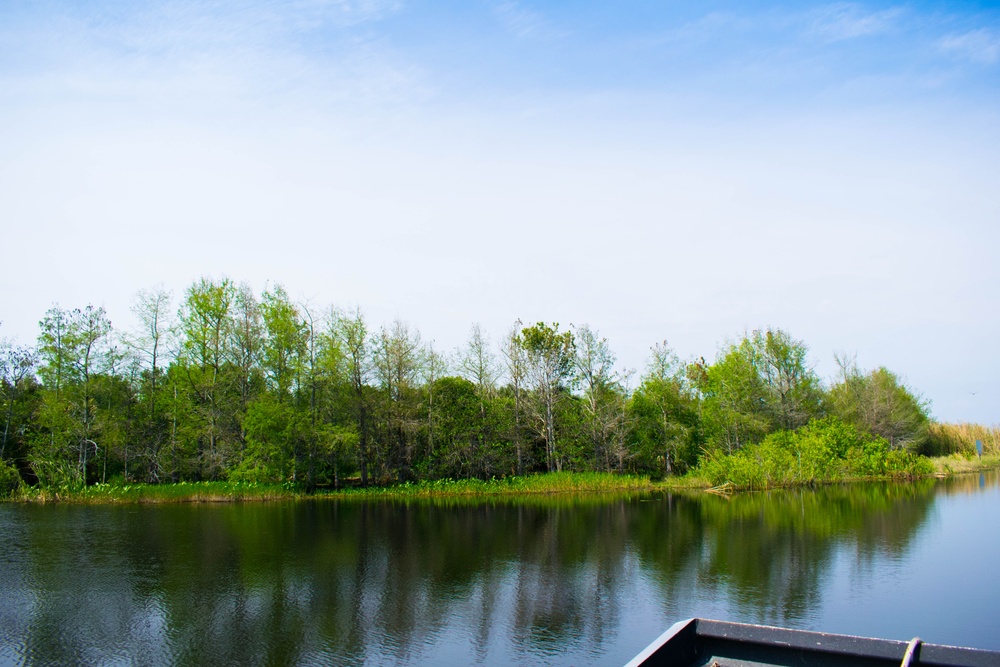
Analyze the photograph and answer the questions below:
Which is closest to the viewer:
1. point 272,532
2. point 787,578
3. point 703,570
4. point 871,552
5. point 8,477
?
point 787,578

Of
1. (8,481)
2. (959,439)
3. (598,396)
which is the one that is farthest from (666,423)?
(8,481)

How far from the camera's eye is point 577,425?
154 feet

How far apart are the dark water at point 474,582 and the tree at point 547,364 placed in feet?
56.5

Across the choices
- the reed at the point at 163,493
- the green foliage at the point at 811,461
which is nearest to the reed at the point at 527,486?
the green foliage at the point at 811,461

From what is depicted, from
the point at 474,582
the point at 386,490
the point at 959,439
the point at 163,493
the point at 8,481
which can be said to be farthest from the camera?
the point at 959,439

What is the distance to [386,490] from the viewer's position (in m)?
41.6

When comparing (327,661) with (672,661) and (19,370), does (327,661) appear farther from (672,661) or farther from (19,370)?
(19,370)

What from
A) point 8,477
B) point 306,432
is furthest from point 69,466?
point 306,432

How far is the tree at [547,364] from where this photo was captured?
47.4 meters

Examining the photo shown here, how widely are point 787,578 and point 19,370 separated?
161 ft

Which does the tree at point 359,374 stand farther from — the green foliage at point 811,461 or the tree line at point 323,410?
the green foliage at point 811,461

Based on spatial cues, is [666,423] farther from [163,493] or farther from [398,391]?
[163,493]

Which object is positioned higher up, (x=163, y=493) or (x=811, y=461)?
(x=811, y=461)

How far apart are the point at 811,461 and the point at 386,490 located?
25.1m
